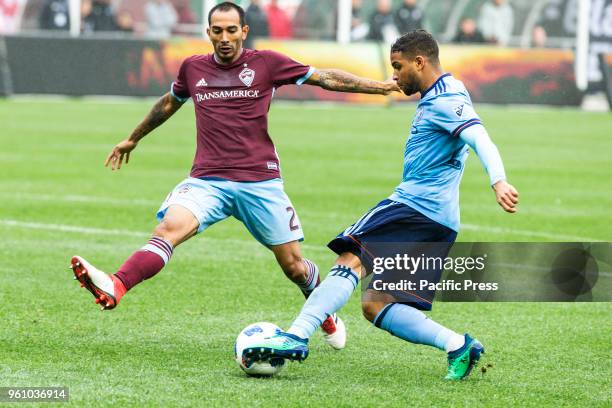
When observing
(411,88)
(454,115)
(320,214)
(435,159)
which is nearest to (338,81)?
(411,88)

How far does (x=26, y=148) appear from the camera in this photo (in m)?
18.9

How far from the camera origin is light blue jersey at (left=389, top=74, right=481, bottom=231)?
639 cm

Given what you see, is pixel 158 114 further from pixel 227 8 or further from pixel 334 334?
pixel 334 334

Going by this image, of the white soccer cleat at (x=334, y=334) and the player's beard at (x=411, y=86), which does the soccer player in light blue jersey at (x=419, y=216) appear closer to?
the player's beard at (x=411, y=86)

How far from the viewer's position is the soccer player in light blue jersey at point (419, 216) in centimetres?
635

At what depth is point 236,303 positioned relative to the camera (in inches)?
336

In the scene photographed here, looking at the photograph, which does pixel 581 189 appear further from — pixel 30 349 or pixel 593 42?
pixel 593 42

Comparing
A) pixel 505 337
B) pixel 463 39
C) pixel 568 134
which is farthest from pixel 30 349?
pixel 463 39

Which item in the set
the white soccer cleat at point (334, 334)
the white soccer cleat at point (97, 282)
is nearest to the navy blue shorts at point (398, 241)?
the white soccer cleat at point (334, 334)

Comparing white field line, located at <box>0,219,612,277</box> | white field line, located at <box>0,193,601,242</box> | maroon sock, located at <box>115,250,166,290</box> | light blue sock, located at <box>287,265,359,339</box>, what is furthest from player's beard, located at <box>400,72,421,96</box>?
white field line, located at <box>0,193,601,242</box>

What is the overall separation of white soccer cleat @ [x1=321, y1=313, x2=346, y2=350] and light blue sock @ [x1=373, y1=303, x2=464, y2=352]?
80cm

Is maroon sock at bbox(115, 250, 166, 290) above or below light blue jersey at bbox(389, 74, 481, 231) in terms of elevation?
below

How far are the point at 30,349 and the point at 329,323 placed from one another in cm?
167

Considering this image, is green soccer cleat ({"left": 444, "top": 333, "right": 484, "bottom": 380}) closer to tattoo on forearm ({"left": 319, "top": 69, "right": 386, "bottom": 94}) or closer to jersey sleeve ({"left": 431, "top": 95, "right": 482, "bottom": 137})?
jersey sleeve ({"left": 431, "top": 95, "right": 482, "bottom": 137})
